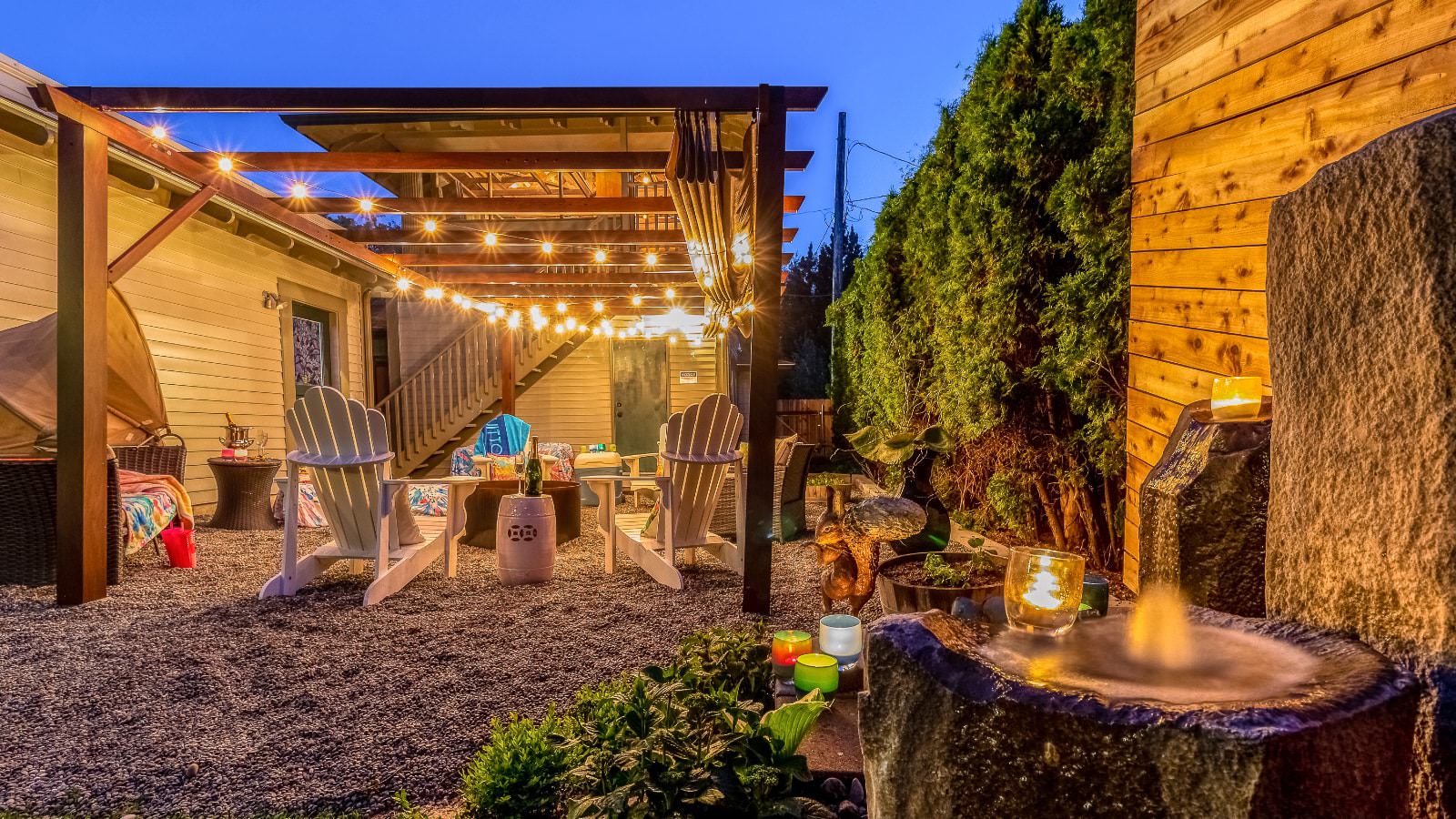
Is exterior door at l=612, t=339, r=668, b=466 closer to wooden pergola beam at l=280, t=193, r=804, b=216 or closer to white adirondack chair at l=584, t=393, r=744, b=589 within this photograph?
wooden pergola beam at l=280, t=193, r=804, b=216

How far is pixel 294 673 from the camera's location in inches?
129

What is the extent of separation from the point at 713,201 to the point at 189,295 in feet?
20.1

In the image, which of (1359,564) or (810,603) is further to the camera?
(810,603)

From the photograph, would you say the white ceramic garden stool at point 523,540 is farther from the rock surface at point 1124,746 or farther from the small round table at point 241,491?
the rock surface at point 1124,746

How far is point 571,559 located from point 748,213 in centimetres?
303

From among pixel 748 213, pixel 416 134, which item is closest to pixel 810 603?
pixel 748 213

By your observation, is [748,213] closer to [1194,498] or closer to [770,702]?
[770,702]

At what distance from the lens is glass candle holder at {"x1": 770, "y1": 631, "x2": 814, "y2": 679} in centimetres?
240

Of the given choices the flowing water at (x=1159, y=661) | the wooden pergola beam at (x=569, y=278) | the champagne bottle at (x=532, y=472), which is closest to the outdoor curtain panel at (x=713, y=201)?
the champagne bottle at (x=532, y=472)

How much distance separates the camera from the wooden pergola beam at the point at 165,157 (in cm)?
389

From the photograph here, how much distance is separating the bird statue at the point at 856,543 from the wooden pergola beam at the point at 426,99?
2.36m

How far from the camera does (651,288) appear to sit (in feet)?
32.1

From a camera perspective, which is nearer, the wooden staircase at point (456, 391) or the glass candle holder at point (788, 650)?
the glass candle holder at point (788, 650)

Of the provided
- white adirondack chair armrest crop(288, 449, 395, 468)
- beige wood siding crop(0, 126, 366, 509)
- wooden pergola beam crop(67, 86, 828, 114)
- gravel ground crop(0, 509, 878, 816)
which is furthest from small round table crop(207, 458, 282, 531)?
wooden pergola beam crop(67, 86, 828, 114)
